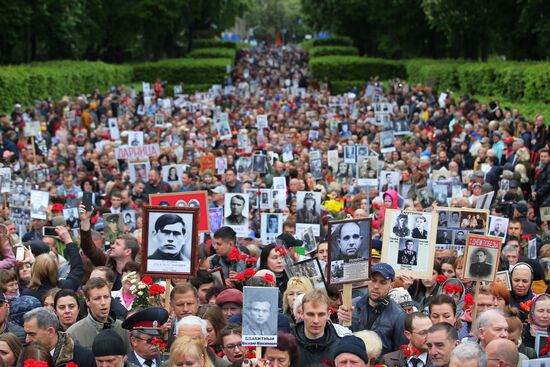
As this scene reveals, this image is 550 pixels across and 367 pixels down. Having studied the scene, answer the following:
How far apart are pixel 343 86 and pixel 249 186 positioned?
4737cm

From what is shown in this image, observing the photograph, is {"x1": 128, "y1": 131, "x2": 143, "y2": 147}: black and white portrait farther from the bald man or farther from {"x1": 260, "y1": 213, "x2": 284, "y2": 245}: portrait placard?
the bald man

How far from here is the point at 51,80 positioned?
145 ft

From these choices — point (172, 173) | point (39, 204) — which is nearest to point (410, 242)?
point (39, 204)

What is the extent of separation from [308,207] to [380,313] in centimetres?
752

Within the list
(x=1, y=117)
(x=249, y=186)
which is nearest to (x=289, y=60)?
(x=1, y=117)

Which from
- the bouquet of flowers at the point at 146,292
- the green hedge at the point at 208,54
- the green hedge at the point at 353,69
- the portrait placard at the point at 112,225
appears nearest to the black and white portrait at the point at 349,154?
the portrait placard at the point at 112,225

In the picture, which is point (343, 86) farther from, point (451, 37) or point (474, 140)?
point (474, 140)

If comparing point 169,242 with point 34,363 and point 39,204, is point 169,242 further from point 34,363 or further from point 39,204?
point 39,204

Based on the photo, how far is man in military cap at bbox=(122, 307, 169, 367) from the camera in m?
9.22

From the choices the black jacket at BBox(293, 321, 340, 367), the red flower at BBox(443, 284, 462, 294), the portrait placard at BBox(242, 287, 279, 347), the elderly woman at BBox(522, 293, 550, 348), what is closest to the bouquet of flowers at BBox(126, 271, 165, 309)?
the black jacket at BBox(293, 321, 340, 367)

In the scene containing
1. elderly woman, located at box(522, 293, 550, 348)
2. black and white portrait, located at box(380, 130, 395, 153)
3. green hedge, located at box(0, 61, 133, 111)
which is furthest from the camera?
green hedge, located at box(0, 61, 133, 111)

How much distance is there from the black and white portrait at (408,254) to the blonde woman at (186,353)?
446 cm

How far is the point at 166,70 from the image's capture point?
222 feet

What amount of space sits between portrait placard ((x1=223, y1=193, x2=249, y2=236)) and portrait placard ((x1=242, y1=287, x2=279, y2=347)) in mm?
8575
